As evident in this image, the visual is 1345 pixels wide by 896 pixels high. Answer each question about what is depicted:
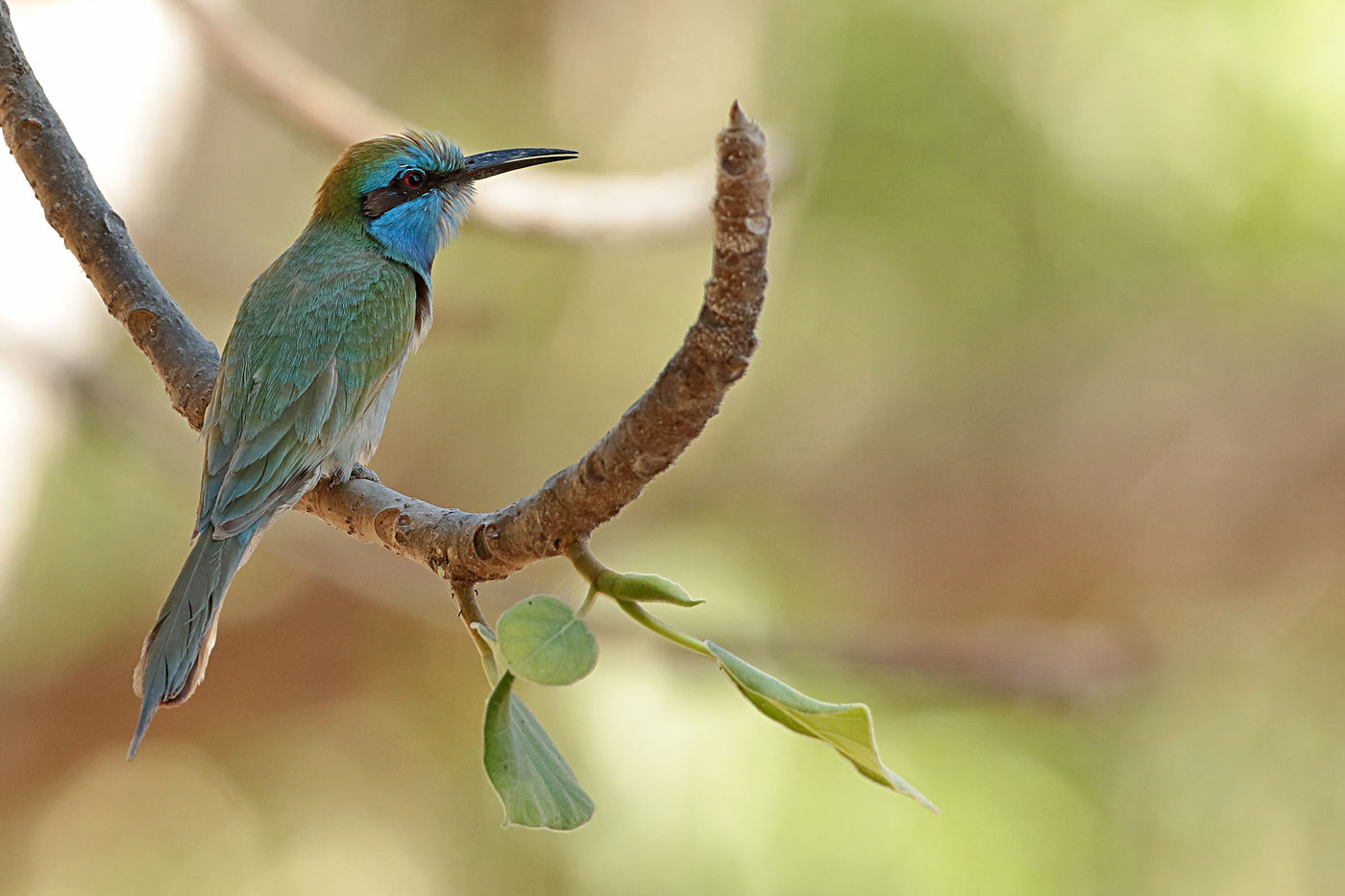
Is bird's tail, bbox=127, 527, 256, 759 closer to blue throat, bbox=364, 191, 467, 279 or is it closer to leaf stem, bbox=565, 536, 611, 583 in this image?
leaf stem, bbox=565, 536, 611, 583

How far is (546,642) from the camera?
96 centimetres

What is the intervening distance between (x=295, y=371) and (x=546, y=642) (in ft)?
3.77

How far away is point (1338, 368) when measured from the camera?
400 cm

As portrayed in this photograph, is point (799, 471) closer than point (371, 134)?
No

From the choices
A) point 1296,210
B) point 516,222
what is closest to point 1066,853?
point 1296,210

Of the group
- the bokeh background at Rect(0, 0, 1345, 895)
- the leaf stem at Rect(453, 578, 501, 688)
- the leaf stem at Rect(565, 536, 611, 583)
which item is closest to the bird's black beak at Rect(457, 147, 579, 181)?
the bokeh background at Rect(0, 0, 1345, 895)

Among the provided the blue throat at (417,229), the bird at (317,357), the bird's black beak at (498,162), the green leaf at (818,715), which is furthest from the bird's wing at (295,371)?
the green leaf at (818,715)

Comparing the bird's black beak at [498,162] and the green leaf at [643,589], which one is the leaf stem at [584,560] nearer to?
the green leaf at [643,589]

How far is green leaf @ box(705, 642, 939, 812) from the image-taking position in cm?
93

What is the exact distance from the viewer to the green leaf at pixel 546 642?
0.94 m

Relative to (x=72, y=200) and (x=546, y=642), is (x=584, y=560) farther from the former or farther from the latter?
(x=72, y=200)

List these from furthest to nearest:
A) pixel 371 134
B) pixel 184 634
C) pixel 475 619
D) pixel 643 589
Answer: pixel 371 134, pixel 184 634, pixel 475 619, pixel 643 589

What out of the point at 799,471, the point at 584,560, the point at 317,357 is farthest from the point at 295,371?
the point at 799,471

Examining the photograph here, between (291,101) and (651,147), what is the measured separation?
302 cm
